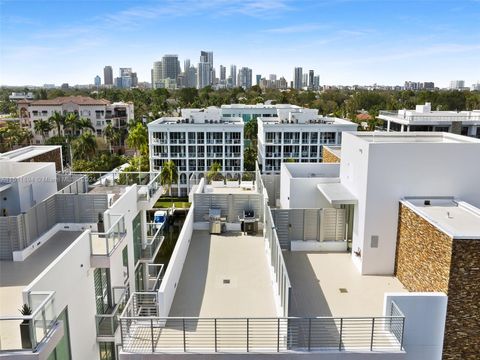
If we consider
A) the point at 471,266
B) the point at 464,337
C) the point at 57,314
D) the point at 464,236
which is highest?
the point at 464,236

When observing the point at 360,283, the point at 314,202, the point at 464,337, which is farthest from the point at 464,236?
the point at 314,202

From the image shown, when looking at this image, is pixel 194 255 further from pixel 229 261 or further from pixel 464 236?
pixel 464 236

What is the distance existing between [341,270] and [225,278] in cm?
457

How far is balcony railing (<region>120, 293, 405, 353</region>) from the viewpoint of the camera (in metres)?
10.9

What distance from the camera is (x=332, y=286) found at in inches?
582

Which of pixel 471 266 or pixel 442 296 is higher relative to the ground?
pixel 471 266

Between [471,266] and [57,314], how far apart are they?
1155 cm

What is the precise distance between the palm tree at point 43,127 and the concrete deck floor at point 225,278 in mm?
62356

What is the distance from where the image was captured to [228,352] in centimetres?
1083

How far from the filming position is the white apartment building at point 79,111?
79.9 meters

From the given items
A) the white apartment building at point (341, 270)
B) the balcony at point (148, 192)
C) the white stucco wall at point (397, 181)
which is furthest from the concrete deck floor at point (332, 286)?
the balcony at point (148, 192)

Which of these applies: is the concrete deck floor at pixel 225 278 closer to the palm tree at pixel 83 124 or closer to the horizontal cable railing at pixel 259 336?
the horizontal cable railing at pixel 259 336

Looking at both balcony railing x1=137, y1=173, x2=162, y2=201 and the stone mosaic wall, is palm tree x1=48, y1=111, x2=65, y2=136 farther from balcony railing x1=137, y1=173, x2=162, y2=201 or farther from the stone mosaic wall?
the stone mosaic wall

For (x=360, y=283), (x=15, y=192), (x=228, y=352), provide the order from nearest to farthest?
1. (x=228, y=352)
2. (x=360, y=283)
3. (x=15, y=192)
